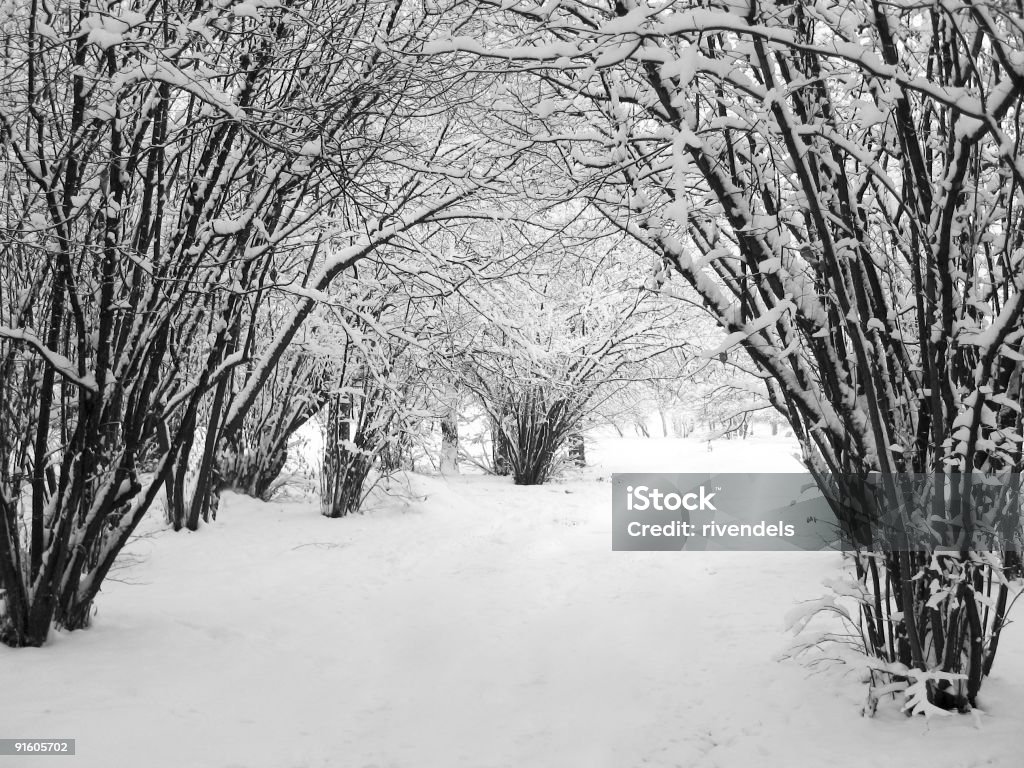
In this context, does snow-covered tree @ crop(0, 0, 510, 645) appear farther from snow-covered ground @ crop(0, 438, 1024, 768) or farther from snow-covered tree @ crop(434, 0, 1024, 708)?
snow-covered tree @ crop(434, 0, 1024, 708)

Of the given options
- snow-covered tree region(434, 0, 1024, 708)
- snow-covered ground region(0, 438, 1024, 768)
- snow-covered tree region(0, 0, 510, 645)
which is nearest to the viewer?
snow-covered tree region(434, 0, 1024, 708)

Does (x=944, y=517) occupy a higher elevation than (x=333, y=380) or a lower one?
lower

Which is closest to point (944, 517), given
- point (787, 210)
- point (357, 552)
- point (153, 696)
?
point (787, 210)

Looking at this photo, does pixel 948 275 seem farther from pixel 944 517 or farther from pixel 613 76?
pixel 613 76

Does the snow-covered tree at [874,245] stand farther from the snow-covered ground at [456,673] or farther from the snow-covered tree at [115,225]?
the snow-covered tree at [115,225]

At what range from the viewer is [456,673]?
3.29 meters

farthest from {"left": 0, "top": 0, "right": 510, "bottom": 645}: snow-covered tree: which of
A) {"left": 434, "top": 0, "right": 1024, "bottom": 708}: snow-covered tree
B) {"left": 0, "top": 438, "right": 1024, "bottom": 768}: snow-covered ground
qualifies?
{"left": 434, "top": 0, "right": 1024, "bottom": 708}: snow-covered tree

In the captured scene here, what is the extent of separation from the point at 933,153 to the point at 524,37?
67.2 inches

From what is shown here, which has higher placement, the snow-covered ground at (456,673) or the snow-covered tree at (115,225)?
the snow-covered tree at (115,225)

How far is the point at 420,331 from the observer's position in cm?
756

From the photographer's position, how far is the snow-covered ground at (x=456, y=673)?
237cm

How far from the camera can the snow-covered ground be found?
237 cm

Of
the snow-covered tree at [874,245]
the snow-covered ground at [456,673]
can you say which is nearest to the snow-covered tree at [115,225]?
the snow-covered ground at [456,673]

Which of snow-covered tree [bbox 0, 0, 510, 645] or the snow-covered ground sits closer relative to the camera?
the snow-covered ground
